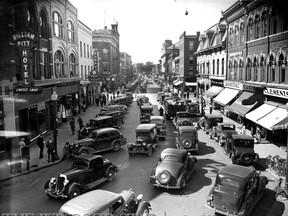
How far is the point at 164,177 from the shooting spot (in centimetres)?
1261

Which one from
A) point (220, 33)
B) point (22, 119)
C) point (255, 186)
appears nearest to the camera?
→ point (255, 186)

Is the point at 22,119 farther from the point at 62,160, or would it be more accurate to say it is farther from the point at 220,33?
the point at 220,33

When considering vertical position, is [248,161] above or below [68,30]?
below

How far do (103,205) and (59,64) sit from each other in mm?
24704

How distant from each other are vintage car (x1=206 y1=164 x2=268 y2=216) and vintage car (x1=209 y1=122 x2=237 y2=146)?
672cm

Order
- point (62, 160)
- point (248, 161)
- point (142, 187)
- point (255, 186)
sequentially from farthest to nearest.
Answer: point (62, 160)
point (248, 161)
point (142, 187)
point (255, 186)

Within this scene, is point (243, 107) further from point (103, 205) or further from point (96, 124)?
point (103, 205)

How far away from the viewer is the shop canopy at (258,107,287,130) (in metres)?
19.0

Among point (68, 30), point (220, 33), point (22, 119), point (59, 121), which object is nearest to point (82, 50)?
point (68, 30)

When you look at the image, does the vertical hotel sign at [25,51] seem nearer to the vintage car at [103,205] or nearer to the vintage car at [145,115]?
the vintage car at [103,205]

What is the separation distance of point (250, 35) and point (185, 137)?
1573cm

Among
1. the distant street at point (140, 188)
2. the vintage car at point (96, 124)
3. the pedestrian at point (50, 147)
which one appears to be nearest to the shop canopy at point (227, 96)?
the distant street at point (140, 188)

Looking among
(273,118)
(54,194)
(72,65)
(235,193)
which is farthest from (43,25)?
(235,193)

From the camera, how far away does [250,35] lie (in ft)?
93.7
